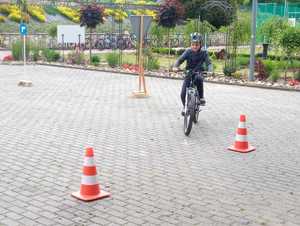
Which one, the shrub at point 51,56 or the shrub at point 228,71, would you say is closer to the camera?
the shrub at point 228,71

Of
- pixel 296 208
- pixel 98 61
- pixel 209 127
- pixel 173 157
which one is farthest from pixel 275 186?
pixel 98 61

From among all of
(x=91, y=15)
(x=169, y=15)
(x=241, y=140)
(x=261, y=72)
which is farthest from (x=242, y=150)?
(x=169, y=15)

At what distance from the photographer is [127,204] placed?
18.5 feet

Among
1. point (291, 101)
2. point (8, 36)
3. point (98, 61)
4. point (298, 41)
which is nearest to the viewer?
point (291, 101)

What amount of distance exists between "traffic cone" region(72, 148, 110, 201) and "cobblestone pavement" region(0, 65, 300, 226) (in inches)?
4.5

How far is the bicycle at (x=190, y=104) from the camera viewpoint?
930 cm

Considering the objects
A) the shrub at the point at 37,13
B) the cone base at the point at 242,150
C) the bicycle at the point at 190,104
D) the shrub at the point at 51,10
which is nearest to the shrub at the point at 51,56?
the bicycle at the point at 190,104

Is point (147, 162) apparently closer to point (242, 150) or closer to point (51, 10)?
point (242, 150)

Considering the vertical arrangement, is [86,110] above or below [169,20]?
below

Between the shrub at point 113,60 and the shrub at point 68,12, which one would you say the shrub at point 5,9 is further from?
the shrub at point 113,60

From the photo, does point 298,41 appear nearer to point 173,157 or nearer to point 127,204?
point 173,157

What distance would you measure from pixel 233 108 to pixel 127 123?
332cm

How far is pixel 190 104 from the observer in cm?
942

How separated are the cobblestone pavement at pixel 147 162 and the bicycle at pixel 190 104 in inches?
8.3
